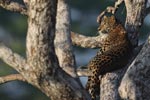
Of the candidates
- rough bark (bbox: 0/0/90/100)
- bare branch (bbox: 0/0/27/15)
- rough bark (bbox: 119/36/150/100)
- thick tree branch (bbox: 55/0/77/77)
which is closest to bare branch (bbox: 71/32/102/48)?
bare branch (bbox: 0/0/27/15)

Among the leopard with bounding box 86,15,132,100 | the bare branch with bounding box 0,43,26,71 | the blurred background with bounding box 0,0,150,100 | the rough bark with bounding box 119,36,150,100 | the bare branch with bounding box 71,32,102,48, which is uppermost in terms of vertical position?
the bare branch with bounding box 0,43,26,71

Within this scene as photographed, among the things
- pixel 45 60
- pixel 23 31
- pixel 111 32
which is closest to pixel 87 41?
pixel 111 32

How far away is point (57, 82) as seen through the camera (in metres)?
3.14

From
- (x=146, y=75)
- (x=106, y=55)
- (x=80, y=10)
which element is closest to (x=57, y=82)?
(x=146, y=75)

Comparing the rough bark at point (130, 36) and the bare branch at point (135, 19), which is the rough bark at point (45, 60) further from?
the bare branch at point (135, 19)

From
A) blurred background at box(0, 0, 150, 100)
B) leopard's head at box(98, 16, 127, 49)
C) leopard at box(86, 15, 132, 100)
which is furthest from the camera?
blurred background at box(0, 0, 150, 100)

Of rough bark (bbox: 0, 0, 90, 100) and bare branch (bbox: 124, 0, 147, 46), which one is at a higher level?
rough bark (bbox: 0, 0, 90, 100)

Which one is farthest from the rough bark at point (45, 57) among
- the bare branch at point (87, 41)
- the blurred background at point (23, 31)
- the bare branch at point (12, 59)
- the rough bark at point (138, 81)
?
the blurred background at point (23, 31)

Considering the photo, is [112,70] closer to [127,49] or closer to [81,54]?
[127,49]

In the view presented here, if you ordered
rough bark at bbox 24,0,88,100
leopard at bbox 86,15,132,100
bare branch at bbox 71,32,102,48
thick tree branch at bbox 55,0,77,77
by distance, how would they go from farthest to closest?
bare branch at bbox 71,32,102,48 < leopard at bbox 86,15,132,100 < thick tree branch at bbox 55,0,77,77 < rough bark at bbox 24,0,88,100

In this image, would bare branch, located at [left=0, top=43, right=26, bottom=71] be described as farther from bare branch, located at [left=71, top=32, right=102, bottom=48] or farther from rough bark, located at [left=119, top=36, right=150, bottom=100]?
bare branch, located at [left=71, top=32, right=102, bottom=48]

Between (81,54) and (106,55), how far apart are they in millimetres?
8762

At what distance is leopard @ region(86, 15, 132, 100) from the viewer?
382 centimetres

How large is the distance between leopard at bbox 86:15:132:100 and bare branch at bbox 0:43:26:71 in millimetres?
525
